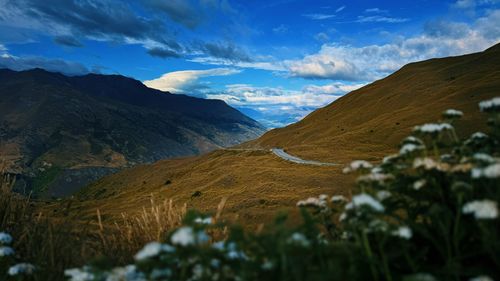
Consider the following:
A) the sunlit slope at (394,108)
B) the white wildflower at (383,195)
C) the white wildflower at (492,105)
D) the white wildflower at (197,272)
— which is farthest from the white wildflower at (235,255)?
the sunlit slope at (394,108)

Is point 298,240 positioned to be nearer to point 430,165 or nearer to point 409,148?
point 430,165

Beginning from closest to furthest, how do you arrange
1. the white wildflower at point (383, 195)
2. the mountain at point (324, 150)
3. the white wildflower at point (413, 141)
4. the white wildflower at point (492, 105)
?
the white wildflower at point (383, 195)
the white wildflower at point (492, 105)
the white wildflower at point (413, 141)
the mountain at point (324, 150)

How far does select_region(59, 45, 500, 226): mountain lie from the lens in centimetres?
6094

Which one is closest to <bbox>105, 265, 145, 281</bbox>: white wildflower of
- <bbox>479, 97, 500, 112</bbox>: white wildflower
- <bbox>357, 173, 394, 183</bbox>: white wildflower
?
<bbox>357, 173, 394, 183</bbox>: white wildflower

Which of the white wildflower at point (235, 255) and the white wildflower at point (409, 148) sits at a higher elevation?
the white wildflower at point (409, 148)

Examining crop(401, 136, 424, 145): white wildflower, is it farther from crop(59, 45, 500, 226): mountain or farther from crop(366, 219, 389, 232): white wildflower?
crop(59, 45, 500, 226): mountain

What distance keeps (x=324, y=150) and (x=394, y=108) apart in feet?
161


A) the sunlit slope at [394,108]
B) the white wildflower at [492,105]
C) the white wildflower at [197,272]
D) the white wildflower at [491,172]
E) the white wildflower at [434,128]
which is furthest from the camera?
the sunlit slope at [394,108]

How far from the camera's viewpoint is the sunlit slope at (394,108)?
9974 centimetres

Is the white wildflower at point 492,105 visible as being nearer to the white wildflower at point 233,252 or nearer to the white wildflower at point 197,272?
the white wildflower at point 233,252

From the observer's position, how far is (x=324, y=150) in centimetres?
9956

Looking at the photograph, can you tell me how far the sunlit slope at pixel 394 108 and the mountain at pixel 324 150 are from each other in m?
0.22

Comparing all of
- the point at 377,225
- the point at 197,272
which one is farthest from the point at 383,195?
the point at 197,272

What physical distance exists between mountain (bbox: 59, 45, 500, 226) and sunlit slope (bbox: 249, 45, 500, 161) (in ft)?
0.71
